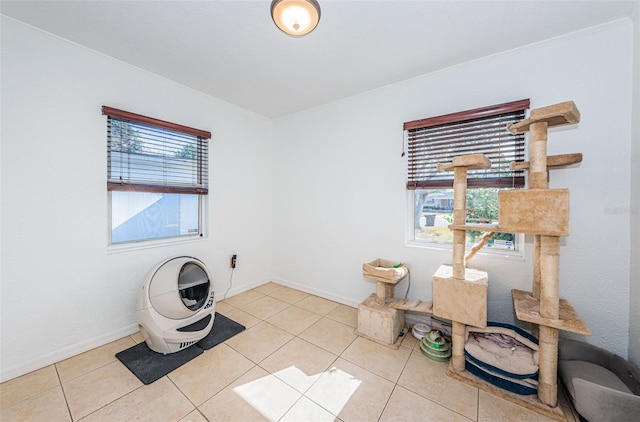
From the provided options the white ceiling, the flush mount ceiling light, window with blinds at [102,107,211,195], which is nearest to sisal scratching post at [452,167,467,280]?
the white ceiling

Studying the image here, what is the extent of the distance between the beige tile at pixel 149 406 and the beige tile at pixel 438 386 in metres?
1.42

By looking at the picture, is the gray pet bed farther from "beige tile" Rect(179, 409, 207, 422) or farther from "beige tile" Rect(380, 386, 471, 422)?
"beige tile" Rect(179, 409, 207, 422)

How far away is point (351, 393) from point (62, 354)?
86.9 inches

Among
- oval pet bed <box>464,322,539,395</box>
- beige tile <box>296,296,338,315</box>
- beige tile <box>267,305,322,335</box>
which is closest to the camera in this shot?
oval pet bed <box>464,322,539,395</box>

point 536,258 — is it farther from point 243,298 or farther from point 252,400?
point 243,298

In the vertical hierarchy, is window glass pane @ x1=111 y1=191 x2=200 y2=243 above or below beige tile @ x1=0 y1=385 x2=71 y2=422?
above

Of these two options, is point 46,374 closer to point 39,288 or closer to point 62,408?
point 62,408

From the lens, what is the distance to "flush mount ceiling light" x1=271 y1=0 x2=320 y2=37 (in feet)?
4.18

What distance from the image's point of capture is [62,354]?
1.83 metres

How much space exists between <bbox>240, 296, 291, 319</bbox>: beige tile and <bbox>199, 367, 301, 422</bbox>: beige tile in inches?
35.2

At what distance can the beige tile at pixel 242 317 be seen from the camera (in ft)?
7.81

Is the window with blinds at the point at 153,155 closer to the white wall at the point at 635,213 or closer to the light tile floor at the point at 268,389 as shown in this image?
the light tile floor at the point at 268,389

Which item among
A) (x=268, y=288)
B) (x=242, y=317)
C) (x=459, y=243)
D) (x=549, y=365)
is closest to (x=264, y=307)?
(x=242, y=317)

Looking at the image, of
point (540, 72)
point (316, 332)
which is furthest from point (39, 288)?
point (540, 72)
